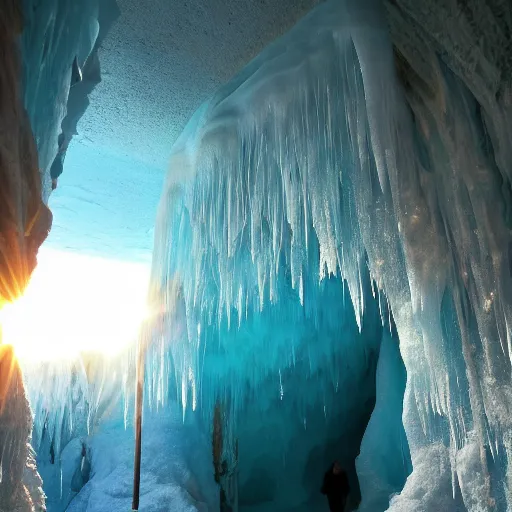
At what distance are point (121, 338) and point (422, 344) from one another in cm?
564

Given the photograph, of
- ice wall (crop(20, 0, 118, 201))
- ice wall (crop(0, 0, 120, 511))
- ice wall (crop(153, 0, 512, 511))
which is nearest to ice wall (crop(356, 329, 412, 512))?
ice wall (crop(153, 0, 512, 511))

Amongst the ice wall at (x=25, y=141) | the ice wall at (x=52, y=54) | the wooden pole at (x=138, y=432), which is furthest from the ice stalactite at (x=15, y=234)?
the wooden pole at (x=138, y=432)

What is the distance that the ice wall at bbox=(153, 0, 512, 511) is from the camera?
7.36ft

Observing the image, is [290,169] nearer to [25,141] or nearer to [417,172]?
[417,172]

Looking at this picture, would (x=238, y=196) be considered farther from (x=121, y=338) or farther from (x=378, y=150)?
(x=121, y=338)

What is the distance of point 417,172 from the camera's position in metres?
2.65

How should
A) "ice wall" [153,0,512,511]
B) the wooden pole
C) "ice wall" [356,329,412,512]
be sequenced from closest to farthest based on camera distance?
"ice wall" [153,0,512,511]
the wooden pole
"ice wall" [356,329,412,512]

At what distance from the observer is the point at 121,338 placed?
748 cm

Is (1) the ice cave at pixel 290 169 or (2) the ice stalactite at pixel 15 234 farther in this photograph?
(1) the ice cave at pixel 290 169

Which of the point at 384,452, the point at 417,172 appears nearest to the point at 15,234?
the point at 417,172

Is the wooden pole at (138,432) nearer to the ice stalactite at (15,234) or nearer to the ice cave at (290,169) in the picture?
the ice cave at (290,169)

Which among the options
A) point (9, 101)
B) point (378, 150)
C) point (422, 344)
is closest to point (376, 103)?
point (378, 150)

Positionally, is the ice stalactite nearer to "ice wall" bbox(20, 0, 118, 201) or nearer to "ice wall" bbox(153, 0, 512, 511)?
"ice wall" bbox(20, 0, 118, 201)

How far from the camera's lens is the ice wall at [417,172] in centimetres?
224
